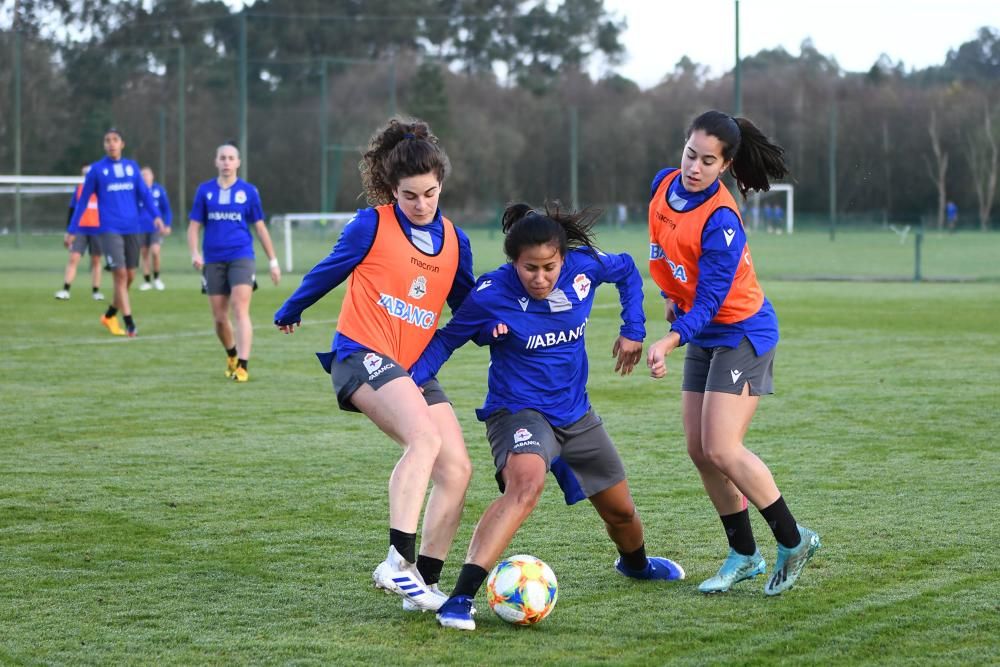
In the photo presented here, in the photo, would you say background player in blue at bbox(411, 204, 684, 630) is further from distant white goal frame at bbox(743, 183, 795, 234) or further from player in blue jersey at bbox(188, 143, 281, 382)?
distant white goal frame at bbox(743, 183, 795, 234)

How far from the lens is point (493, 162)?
166 feet

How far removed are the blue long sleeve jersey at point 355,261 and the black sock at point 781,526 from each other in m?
1.37

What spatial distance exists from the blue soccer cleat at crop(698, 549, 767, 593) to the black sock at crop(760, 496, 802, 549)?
180 millimetres

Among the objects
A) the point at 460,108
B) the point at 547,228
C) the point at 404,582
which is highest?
the point at 460,108

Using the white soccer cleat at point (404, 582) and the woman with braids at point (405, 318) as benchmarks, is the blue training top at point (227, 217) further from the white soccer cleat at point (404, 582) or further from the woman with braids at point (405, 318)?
the white soccer cleat at point (404, 582)

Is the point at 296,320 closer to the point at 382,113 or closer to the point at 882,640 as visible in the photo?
the point at 882,640

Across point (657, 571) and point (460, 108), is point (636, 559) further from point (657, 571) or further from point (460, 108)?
point (460, 108)

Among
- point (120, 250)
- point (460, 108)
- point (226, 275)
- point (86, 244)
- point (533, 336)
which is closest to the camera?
point (533, 336)

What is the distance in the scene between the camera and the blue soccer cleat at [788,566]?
191 inches

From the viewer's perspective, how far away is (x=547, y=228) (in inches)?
184

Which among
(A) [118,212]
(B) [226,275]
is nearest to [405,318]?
(B) [226,275]

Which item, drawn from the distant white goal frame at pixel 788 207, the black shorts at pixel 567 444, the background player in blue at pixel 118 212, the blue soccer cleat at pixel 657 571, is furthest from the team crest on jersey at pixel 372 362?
the distant white goal frame at pixel 788 207

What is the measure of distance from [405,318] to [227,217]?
6465 mm

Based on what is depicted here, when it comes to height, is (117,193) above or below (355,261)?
above
